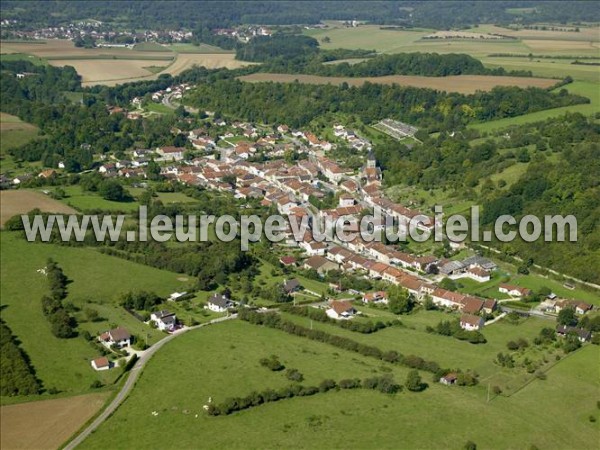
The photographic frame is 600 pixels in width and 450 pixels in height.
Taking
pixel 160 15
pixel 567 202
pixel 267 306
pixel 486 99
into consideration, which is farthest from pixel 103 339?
pixel 160 15

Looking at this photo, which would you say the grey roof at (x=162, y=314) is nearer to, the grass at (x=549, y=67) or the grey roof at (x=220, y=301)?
the grey roof at (x=220, y=301)

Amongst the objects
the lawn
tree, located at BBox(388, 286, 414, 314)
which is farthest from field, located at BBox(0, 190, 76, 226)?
tree, located at BBox(388, 286, 414, 314)

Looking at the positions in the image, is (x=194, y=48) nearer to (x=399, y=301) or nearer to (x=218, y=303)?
(x=218, y=303)

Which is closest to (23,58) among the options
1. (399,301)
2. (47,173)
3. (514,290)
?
(47,173)

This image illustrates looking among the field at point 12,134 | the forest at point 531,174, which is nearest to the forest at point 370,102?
the forest at point 531,174

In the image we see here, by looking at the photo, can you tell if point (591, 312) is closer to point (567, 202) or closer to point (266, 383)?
point (567, 202)

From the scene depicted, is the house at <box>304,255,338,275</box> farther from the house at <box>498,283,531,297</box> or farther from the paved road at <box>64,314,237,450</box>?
the house at <box>498,283,531,297</box>
